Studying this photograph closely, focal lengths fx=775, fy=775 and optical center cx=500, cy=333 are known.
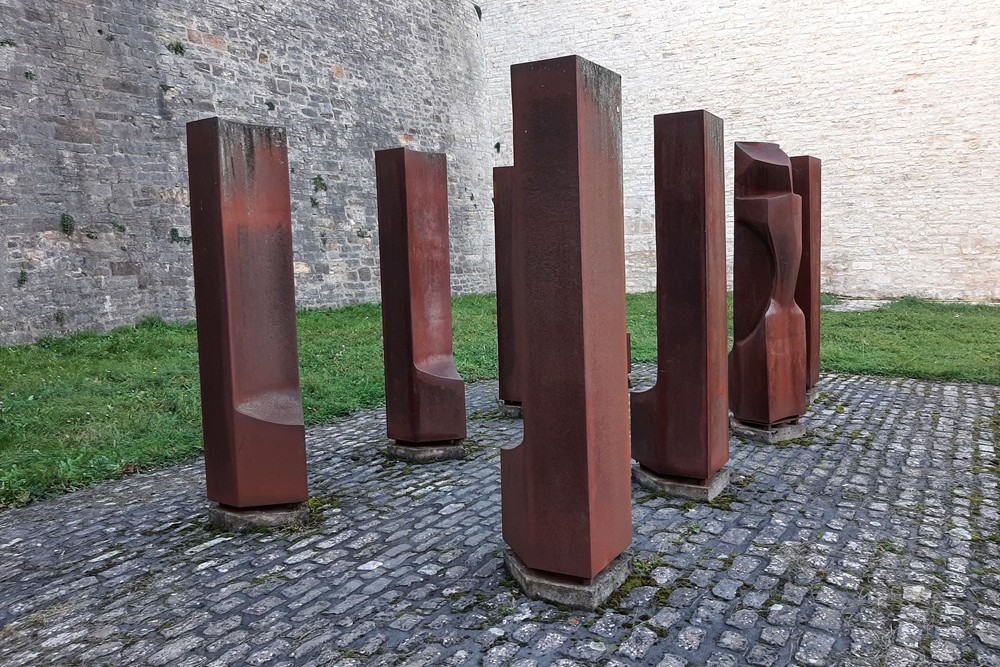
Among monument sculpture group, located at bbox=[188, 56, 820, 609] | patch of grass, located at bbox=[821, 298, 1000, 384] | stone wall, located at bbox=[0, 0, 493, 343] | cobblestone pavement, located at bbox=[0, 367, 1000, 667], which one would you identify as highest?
stone wall, located at bbox=[0, 0, 493, 343]

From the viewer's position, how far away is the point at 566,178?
274cm

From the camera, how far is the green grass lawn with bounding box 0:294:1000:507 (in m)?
5.06

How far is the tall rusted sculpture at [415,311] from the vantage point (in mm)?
4895

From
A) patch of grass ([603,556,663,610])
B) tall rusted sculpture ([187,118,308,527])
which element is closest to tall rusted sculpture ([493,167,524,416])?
tall rusted sculpture ([187,118,308,527])

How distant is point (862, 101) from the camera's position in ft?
48.9

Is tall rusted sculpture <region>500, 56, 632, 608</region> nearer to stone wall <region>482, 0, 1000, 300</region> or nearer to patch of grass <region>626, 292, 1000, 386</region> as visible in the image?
patch of grass <region>626, 292, 1000, 386</region>

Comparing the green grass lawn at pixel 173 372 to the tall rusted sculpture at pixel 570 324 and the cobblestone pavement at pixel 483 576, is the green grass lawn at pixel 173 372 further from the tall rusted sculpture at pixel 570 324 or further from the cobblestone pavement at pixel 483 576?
the tall rusted sculpture at pixel 570 324

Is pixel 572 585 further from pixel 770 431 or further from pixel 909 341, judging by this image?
pixel 909 341

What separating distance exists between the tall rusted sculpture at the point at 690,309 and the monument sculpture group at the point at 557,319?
1cm

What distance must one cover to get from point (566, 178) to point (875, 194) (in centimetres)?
1434

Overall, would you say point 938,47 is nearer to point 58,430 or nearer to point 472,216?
point 472,216

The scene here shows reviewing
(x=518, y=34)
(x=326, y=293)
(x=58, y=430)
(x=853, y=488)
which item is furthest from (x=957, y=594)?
(x=518, y=34)

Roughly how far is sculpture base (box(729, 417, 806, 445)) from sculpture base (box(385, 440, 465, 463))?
193 centimetres

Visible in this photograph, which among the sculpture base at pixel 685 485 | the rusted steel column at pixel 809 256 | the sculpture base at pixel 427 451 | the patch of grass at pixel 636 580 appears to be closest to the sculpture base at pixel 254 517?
the sculpture base at pixel 427 451
